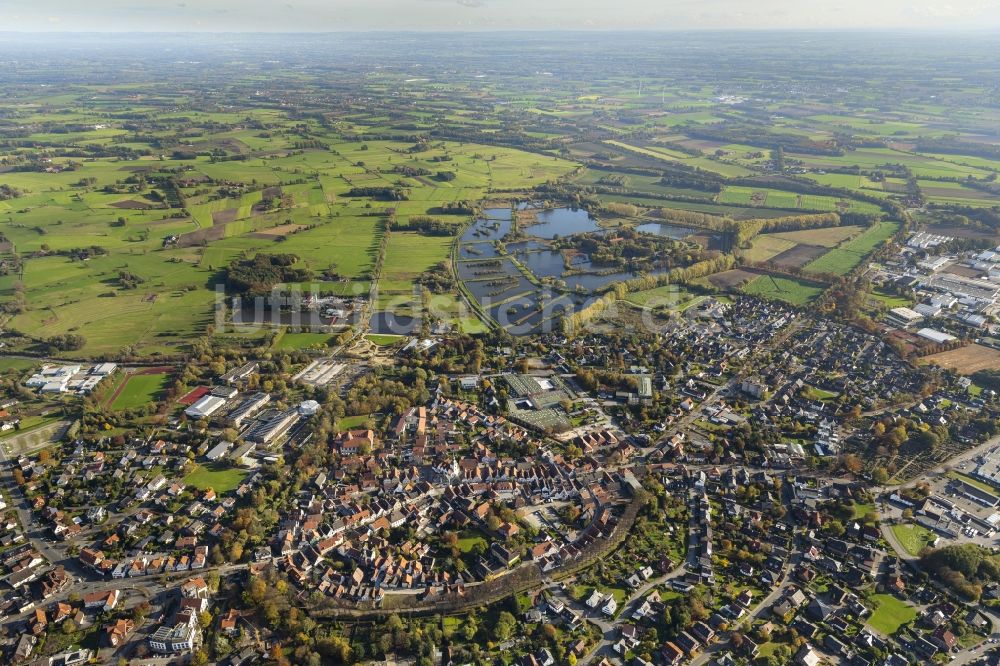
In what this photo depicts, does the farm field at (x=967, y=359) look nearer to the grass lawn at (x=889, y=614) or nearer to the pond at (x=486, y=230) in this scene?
the grass lawn at (x=889, y=614)

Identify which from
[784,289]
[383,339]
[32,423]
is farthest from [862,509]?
[32,423]

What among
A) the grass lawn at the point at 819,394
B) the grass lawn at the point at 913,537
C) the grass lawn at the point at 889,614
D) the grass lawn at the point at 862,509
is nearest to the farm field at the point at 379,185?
the grass lawn at the point at 819,394

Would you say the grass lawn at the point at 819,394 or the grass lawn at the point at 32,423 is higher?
the grass lawn at the point at 32,423

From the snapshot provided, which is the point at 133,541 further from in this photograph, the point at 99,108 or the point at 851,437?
the point at 99,108

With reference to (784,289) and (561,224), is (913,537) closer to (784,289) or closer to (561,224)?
(784,289)

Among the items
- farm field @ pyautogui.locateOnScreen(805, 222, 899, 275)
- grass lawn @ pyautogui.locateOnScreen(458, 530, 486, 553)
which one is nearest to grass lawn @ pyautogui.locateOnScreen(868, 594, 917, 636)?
grass lawn @ pyautogui.locateOnScreen(458, 530, 486, 553)

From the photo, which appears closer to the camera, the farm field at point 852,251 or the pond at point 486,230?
the farm field at point 852,251

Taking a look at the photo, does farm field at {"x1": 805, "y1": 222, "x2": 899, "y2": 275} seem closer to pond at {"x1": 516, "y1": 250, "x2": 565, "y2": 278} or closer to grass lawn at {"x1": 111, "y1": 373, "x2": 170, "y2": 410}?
pond at {"x1": 516, "y1": 250, "x2": 565, "y2": 278}

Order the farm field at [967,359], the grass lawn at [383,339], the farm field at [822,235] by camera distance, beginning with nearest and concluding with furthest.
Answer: the farm field at [967,359]
the grass lawn at [383,339]
the farm field at [822,235]
